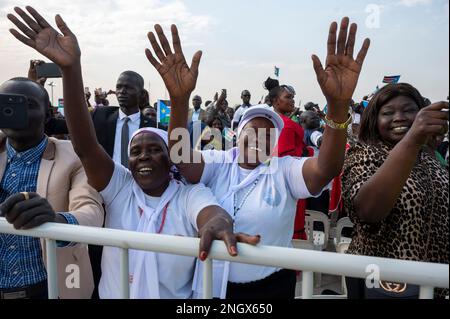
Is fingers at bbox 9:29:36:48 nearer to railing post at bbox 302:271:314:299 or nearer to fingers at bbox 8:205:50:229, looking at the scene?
fingers at bbox 8:205:50:229

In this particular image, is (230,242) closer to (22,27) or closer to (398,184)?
(398,184)

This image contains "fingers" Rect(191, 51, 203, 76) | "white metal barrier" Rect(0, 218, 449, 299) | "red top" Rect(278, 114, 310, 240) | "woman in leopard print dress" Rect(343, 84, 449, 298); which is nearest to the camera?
"white metal barrier" Rect(0, 218, 449, 299)

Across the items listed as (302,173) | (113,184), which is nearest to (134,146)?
(113,184)

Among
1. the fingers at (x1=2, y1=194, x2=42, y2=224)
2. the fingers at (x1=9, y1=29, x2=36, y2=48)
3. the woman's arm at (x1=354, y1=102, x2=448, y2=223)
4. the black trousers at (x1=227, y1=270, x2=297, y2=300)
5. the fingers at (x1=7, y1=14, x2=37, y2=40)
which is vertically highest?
the fingers at (x1=7, y1=14, x2=37, y2=40)

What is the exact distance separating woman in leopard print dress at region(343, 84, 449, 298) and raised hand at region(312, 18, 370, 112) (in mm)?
297

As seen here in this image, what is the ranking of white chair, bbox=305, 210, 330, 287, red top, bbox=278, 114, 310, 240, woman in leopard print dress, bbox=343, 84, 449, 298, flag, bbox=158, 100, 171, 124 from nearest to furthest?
1. woman in leopard print dress, bbox=343, 84, 449, 298
2. red top, bbox=278, 114, 310, 240
3. white chair, bbox=305, 210, 330, 287
4. flag, bbox=158, 100, 171, 124

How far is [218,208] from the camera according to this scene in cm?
169

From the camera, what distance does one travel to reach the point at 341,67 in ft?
5.57

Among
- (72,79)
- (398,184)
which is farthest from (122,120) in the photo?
(398,184)

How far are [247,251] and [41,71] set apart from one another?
2.77m

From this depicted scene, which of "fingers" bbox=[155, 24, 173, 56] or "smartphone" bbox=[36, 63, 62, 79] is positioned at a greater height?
"smartphone" bbox=[36, 63, 62, 79]

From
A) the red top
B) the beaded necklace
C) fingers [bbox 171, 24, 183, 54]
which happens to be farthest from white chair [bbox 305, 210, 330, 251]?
fingers [bbox 171, 24, 183, 54]

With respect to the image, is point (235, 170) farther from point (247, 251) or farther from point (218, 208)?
point (247, 251)

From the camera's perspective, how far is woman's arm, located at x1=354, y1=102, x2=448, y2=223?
1.45m
